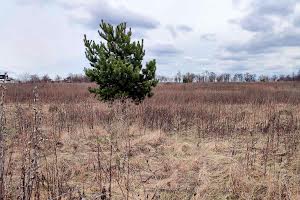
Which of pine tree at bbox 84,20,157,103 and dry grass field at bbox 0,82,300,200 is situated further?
pine tree at bbox 84,20,157,103

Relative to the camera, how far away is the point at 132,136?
29.0ft

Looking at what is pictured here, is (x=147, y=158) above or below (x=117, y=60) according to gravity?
below

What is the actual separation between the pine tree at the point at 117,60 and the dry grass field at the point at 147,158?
0.72 m

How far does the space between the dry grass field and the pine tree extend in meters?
0.72

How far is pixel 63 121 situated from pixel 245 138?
526 cm

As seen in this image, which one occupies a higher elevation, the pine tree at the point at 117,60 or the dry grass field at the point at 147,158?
the pine tree at the point at 117,60

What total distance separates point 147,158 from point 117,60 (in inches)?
224

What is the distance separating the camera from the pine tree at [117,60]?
38.2 ft

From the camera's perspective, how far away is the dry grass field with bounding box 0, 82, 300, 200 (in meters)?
3.95

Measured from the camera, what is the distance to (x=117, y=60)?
11570 mm

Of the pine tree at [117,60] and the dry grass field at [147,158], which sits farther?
the pine tree at [117,60]

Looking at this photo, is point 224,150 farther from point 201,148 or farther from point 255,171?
point 255,171

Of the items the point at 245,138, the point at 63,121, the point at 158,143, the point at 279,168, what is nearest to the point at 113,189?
the point at 279,168

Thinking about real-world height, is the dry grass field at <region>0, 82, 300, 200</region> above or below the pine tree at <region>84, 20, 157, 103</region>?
below
